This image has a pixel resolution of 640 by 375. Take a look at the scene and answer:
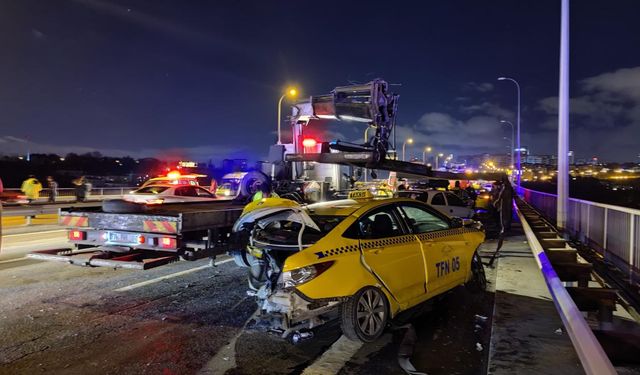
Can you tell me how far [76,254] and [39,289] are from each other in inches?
30.4

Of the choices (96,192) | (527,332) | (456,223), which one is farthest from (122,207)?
(96,192)

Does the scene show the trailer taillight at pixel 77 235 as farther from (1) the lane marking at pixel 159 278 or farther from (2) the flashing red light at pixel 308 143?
(2) the flashing red light at pixel 308 143

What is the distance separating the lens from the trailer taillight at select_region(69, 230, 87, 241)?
7.77 meters

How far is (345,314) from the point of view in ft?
16.3

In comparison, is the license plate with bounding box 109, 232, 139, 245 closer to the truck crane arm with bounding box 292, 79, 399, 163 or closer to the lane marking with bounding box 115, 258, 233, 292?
the lane marking with bounding box 115, 258, 233, 292

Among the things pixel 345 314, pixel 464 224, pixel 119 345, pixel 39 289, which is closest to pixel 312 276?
pixel 345 314

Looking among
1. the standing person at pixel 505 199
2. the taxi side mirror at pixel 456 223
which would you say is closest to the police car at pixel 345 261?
the taxi side mirror at pixel 456 223

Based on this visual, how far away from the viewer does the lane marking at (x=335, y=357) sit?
15.0 feet

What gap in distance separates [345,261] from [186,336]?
2187mm

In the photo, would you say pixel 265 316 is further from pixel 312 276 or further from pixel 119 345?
pixel 119 345

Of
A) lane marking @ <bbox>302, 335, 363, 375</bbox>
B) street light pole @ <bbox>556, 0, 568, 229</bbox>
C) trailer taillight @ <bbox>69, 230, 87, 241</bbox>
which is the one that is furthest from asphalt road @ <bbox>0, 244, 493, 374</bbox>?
street light pole @ <bbox>556, 0, 568, 229</bbox>

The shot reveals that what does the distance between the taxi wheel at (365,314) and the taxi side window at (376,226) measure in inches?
25.0

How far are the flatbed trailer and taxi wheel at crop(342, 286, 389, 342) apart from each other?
3226mm

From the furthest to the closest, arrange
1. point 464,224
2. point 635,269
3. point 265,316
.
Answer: point 635,269 → point 464,224 → point 265,316
